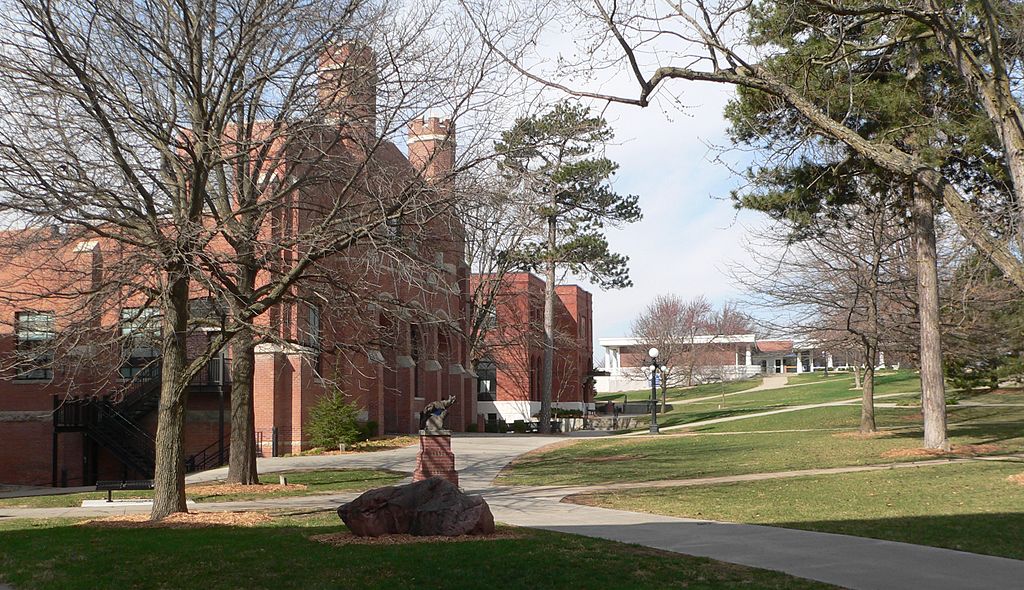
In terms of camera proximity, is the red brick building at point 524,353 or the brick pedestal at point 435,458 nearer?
the brick pedestal at point 435,458

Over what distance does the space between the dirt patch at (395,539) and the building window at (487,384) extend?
1716 inches

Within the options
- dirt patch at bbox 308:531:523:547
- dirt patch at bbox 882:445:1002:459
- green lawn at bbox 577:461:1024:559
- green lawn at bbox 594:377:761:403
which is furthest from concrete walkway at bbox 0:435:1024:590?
green lawn at bbox 594:377:761:403

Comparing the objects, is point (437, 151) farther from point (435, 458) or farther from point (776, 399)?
point (776, 399)

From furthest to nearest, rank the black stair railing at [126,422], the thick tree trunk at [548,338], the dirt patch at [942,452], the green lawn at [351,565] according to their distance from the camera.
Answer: the thick tree trunk at [548,338] < the black stair railing at [126,422] < the dirt patch at [942,452] < the green lawn at [351,565]

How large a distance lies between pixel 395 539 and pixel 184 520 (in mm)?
4082

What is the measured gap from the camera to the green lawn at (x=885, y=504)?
35.7ft

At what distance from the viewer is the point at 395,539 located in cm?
1049

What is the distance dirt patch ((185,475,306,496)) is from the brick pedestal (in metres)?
4.08

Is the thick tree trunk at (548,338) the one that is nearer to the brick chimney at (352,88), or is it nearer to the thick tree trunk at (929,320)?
the thick tree trunk at (929,320)

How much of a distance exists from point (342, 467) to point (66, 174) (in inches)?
535

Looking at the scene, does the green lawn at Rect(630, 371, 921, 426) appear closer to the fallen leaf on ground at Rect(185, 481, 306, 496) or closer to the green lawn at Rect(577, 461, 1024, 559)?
the green lawn at Rect(577, 461, 1024, 559)

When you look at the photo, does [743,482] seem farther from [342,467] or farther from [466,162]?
[342,467]

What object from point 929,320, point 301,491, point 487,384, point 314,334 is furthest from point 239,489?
point 487,384

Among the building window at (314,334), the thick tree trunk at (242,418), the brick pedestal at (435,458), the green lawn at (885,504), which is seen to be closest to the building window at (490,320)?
the building window at (314,334)
